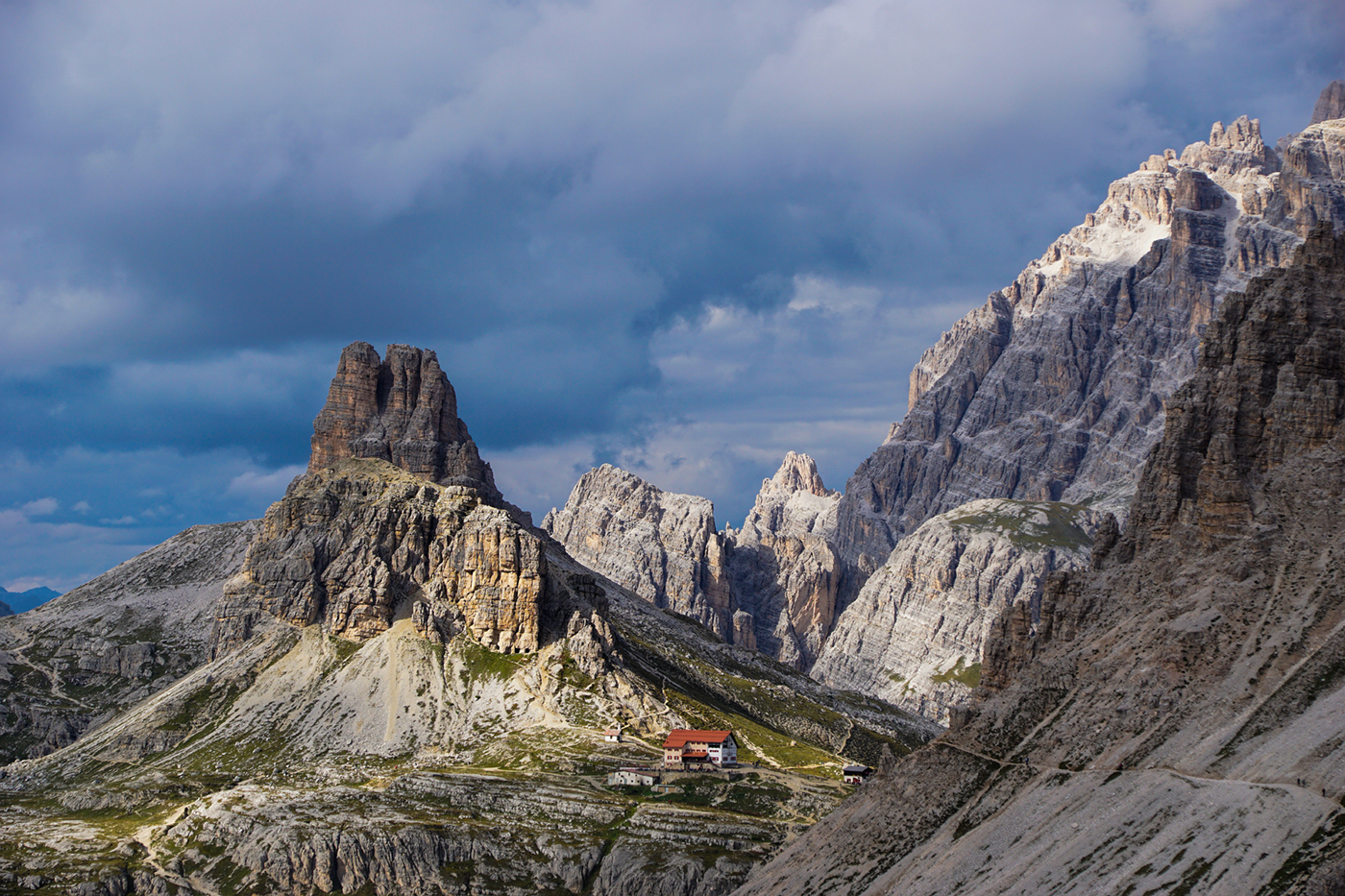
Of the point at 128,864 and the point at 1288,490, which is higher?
the point at 1288,490

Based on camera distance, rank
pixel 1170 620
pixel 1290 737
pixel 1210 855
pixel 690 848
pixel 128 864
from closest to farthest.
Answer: pixel 1210 855 < pixel 1290 737 < pixel 1170 620 < pixel 690 848 < pixel 128 864

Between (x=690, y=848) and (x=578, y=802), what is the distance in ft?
87.8

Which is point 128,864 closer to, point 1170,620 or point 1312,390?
point 1170,620

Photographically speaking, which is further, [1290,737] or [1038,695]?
[1038,695]

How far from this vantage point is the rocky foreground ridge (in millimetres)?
93375

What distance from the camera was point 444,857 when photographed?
179 metres

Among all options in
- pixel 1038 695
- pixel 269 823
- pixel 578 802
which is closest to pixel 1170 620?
pixel 1038 695

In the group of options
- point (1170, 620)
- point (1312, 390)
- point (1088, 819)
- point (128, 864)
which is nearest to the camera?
point (1088, 819)

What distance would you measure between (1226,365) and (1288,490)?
980 inches

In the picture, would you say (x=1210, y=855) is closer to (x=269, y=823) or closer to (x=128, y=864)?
(x=269, y=823)

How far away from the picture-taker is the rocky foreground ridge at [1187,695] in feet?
306

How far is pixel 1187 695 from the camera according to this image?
369 ft

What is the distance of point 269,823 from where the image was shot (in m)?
187

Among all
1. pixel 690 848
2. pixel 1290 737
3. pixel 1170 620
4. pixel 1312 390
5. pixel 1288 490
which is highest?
pixel 1312 390
